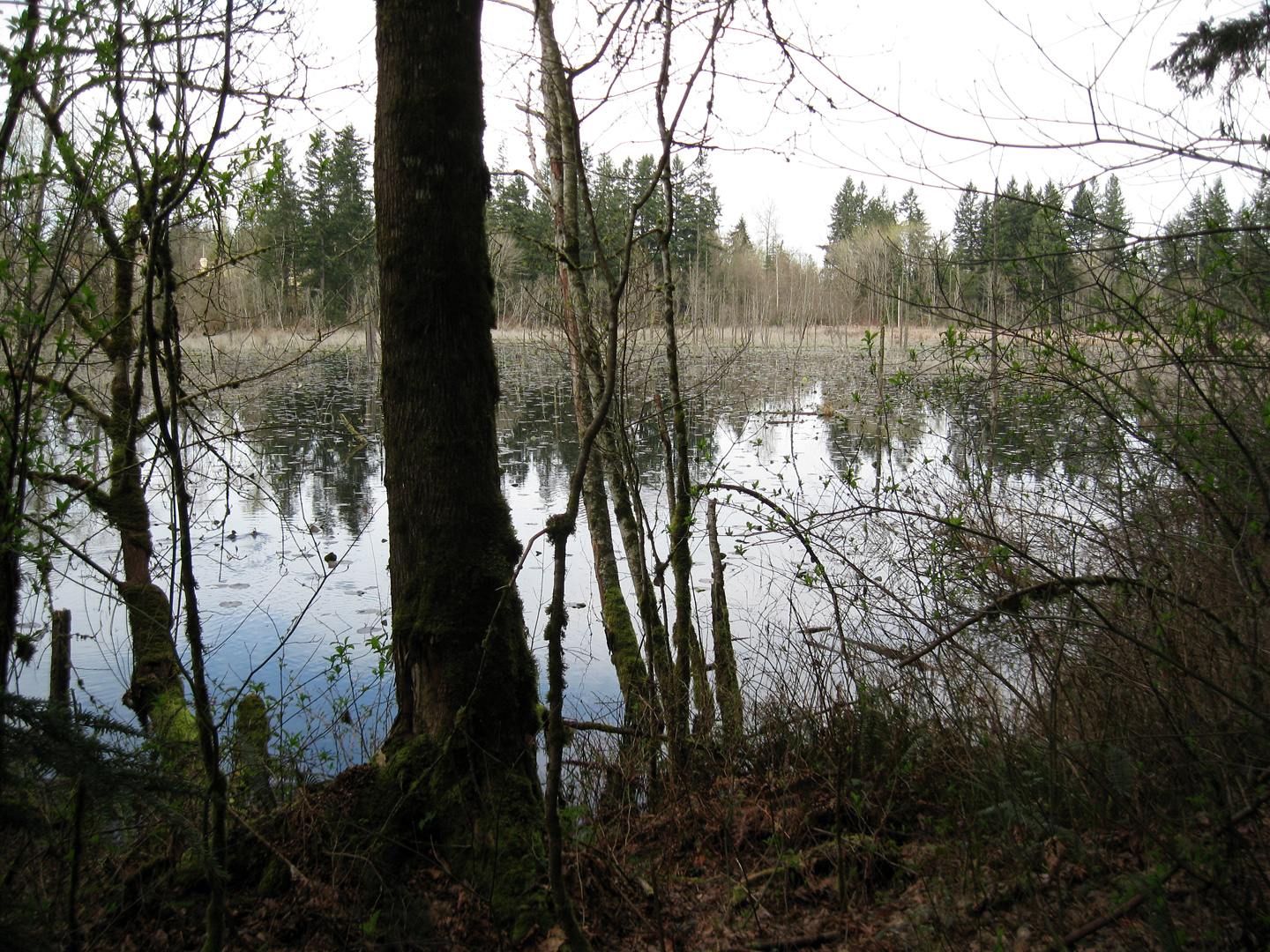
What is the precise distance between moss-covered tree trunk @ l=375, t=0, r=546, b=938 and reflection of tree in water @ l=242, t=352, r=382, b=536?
4.18 m

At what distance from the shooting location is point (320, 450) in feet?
51.2

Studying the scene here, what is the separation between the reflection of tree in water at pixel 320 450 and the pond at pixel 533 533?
0.07m

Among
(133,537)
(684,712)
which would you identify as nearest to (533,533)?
(133,537)

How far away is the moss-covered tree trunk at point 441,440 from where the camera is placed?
2779mm

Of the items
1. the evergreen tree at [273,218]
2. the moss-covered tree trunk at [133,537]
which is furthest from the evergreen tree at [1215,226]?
the moss-covered tree trunk at [133,537]

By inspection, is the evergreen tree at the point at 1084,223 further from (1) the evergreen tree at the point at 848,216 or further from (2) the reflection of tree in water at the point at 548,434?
(1) the evergreen tree at the point at 848,216

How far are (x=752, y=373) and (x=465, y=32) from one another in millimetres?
24555

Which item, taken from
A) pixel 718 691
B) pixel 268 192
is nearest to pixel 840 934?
pixel 718 691

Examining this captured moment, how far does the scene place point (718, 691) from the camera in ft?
15.6

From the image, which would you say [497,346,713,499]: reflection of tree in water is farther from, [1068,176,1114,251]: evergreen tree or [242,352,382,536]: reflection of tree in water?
[1068,176,1114,251]: evergreen tree

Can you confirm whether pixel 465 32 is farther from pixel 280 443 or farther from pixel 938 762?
pixel 280 443

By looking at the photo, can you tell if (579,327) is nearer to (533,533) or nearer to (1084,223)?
(1084,223)

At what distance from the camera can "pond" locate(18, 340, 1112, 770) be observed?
4.98 metres

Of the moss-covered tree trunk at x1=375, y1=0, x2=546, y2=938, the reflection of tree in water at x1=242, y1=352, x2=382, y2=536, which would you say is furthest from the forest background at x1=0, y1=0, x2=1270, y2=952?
the reflection of tree in water at x1=242, y1=352, x2=382, y2=536
